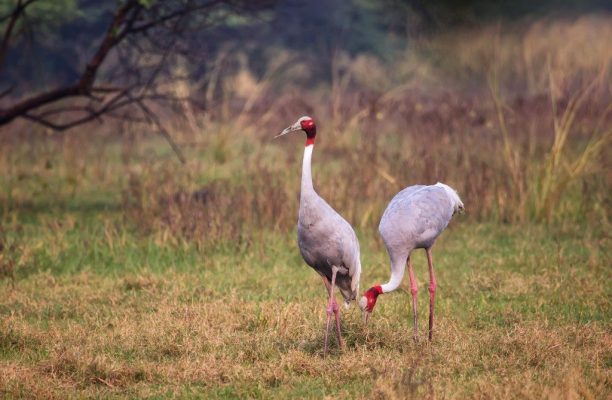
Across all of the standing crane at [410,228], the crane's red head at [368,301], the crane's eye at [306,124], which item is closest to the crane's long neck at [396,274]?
the standing crane at [410,228]

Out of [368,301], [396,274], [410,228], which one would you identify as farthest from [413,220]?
[368,301]

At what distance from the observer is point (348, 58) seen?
33.6 meters

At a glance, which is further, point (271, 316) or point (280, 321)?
point (271, 316)

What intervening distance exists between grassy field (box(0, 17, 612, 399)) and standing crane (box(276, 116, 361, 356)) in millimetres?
389

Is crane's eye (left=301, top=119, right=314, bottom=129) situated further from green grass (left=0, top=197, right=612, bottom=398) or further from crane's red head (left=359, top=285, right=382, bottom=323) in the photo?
green grass (left=0, top=197, right=612, bottom=398)

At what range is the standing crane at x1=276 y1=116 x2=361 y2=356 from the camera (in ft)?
19.3

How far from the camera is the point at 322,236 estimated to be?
5.93m

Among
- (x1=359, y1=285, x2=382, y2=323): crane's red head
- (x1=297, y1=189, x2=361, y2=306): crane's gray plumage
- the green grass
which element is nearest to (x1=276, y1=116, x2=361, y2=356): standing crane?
(x1=297, y1=189, x2=361, y2=306): crane's gray plumage

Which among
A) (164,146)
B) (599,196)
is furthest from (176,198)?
(164,146)

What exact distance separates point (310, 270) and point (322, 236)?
2.61m

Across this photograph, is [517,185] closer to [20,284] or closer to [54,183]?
[20,284]

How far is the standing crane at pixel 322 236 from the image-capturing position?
5.87 metres

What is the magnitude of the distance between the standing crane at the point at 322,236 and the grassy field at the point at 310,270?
389 mm

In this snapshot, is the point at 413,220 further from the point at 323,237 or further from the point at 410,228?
the point at 323,237
